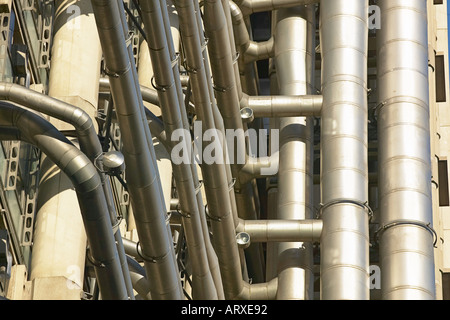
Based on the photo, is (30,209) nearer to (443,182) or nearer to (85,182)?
(85,182)

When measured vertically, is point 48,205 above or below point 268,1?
below

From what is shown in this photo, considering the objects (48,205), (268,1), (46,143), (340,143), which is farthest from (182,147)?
(268,1)

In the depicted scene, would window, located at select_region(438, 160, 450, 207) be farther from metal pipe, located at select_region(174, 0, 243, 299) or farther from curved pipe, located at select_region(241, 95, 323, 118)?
metal pipe, located at select_region(174, 0, 243, 299)

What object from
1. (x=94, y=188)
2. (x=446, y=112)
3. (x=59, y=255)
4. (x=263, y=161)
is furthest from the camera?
(x=446, y=112)

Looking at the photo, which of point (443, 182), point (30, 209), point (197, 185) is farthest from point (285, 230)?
point (443, 182)

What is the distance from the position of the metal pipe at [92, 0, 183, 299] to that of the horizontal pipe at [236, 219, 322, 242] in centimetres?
883

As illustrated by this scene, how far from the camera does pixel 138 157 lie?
25000 mm

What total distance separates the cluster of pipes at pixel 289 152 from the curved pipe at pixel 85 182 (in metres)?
0.85

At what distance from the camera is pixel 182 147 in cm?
2872

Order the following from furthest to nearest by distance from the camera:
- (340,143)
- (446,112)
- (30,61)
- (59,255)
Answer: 1. (446,112)
2. (340,143)
3. (30,61)
4. (59,255)

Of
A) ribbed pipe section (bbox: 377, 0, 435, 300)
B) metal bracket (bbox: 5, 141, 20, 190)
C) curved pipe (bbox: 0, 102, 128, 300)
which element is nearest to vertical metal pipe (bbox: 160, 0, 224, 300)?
metal bracket (bbox: 5, 141, 20, 190)

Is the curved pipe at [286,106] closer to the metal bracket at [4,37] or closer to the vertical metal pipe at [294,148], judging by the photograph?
the vertical metal pipe at [294,148]

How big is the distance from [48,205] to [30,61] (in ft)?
11.9

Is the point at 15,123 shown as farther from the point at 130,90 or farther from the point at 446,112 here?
the point at 446,112
